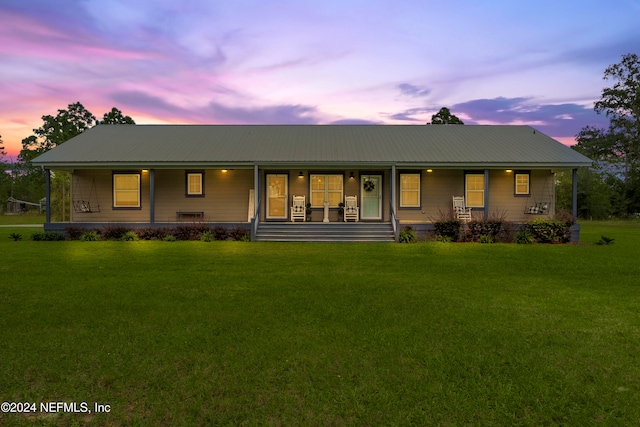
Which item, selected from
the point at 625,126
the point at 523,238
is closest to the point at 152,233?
the point at 523,238

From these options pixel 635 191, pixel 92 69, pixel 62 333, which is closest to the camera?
pixel 62 333

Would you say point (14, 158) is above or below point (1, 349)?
above

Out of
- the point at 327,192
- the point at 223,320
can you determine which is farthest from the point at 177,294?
the point at 327,192

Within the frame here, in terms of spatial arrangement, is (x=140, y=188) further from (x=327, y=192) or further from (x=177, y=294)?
(x=177, y=294)

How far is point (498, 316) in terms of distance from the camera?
17.4 feet

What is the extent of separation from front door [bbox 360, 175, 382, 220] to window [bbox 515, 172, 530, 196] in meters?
6.06

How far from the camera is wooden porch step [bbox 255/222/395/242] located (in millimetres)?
14641

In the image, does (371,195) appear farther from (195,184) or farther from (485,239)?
(195,184)

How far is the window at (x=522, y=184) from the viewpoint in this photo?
1756 cm

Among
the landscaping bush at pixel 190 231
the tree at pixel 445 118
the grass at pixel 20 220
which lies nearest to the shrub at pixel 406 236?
the landscaping bush at pixel 190 231

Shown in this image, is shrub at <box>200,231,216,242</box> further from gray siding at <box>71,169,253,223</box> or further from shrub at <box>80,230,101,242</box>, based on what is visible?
shrub at <box>80,230,101,242</box>

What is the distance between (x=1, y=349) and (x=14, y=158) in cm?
7155

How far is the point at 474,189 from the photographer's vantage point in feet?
57.6

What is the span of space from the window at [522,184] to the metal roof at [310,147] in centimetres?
104
